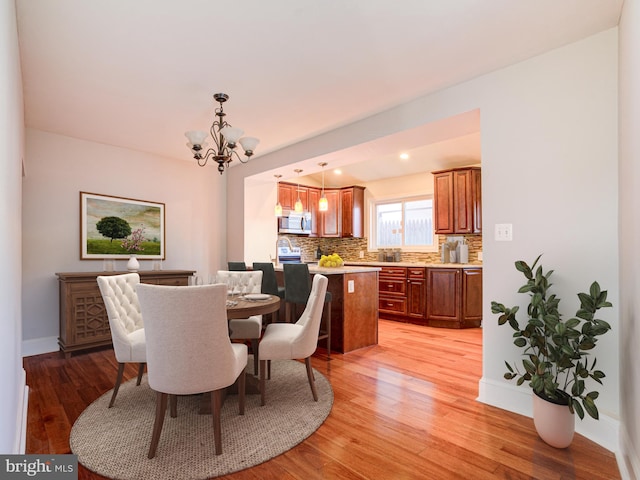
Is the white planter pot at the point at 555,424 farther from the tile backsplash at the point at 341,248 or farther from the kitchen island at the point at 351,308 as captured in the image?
the tile backsplash at the point at 341,248

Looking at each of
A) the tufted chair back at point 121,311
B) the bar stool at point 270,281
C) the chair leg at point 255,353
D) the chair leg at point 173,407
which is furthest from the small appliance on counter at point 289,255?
the chair leg at point 173,407

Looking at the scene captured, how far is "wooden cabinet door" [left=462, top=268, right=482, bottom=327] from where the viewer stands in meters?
5.05

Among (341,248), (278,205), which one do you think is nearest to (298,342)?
(278,205)

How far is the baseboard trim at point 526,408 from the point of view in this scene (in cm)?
198

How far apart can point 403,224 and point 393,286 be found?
4.57ft

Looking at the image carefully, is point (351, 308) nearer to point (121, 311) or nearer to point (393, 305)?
point (393, 305)

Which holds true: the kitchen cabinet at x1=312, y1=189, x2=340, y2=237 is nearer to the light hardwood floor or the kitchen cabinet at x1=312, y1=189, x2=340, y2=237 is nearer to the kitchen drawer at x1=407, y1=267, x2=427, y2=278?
the kitchen drawer at x1=407, y1=267, x2=427, y2=278

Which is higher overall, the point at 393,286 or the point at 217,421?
the point at 393,286

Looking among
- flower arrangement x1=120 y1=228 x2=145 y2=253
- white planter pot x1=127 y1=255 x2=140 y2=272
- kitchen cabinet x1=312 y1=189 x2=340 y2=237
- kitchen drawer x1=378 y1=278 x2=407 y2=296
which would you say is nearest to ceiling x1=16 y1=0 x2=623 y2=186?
flower arrangement x1=120 y1=228 x2=145 y2=253

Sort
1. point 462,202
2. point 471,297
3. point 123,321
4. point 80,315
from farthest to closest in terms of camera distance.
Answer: point 462,202, point 471,297, point 80,315, point 123,321

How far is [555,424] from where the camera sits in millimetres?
1939

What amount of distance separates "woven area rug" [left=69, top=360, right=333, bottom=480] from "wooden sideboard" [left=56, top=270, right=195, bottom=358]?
139 cm

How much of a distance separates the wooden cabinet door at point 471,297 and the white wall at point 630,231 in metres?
3.08

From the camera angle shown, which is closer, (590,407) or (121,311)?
(590,407)
